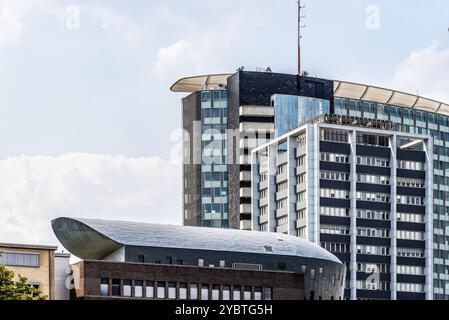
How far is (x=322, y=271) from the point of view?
590 feet

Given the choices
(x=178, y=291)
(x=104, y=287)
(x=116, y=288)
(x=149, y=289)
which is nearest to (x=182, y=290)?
(x=178, y=291)

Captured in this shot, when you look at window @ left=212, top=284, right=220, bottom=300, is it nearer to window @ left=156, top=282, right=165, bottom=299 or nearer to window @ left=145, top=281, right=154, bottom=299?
window @ left=156, top=282, right=165, bottom=299

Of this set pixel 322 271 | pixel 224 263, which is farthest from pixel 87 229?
pixel 322 271

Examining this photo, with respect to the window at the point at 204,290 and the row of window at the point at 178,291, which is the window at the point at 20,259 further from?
the window at the point at 204,290

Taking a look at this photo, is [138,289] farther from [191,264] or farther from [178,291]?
[191,264]

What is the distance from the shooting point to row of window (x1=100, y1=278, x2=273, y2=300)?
162 m

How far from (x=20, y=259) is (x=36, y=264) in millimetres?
2297

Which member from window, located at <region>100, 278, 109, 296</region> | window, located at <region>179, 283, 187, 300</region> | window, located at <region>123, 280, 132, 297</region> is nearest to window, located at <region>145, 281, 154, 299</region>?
window, located at <region>123, 280, 132, 297</region>

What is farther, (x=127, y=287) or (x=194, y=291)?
(x=194, y=291)

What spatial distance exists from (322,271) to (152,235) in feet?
84.2

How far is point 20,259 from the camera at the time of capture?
163125 mm

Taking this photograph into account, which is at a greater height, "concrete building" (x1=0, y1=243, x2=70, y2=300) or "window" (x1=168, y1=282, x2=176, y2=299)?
"concrete building" (x1=0, y1=243, x2=70, y2=300)

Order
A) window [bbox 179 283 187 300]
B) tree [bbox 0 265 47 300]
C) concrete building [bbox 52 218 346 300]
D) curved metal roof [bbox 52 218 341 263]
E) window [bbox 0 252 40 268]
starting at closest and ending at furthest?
1. tree [bbox 0 265 47 300]
2. window [bbox 0 252 40 268]
3. concrete building [bbox 52 218 346 300]
4. window [bbox 179 283 187 300]
5. curved metal roof [bbox 52 218 341 263]
